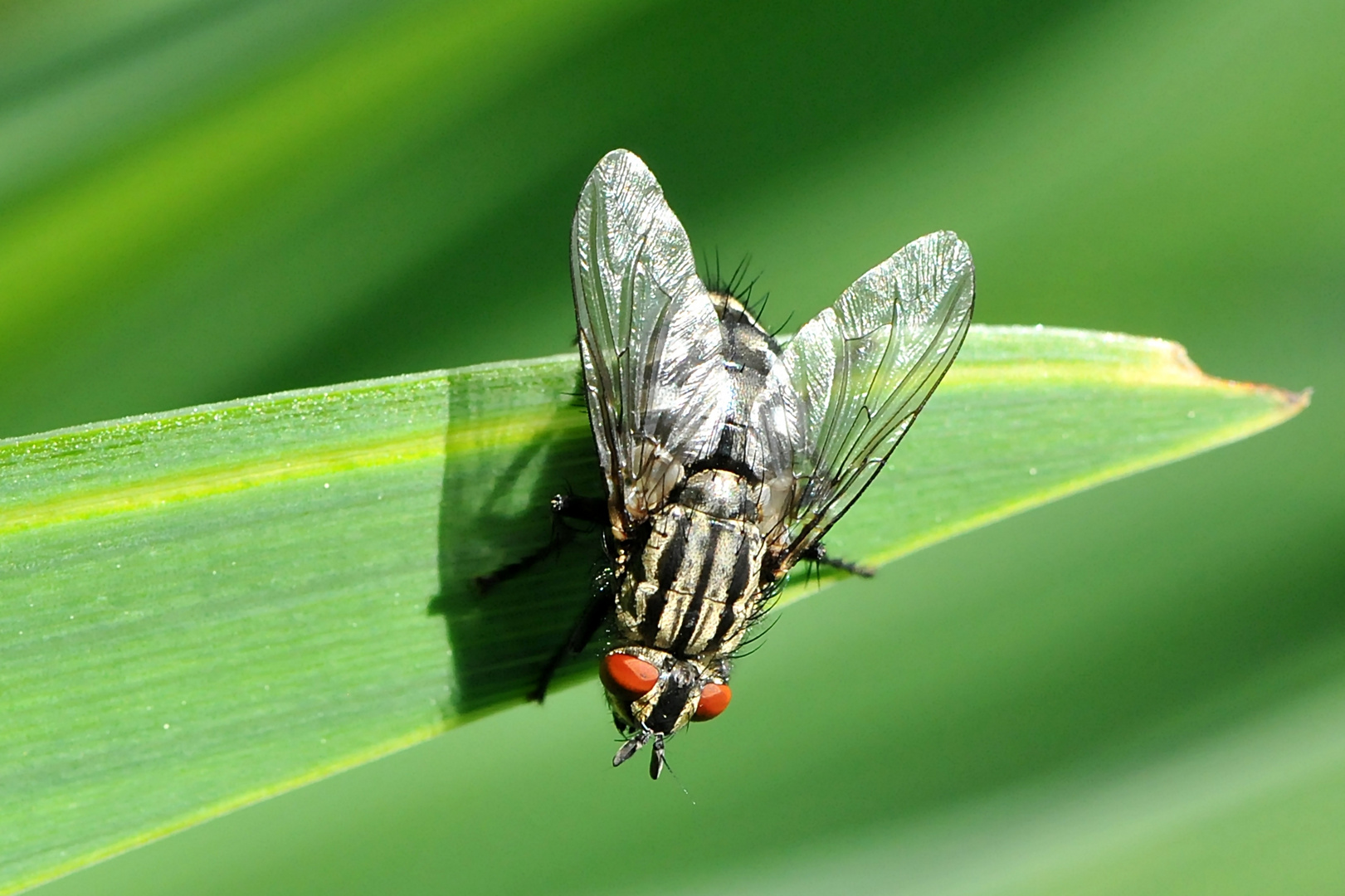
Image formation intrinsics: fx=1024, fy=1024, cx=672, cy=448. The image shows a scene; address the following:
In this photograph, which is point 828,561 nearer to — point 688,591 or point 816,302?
point 688,591

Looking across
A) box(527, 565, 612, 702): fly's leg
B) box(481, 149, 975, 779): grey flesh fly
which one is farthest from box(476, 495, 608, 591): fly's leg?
box(527, 565, 612, 702): fly's leg

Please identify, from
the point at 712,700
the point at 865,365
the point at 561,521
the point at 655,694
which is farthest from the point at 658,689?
the point at 865,365

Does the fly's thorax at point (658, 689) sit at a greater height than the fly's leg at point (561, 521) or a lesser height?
lesser

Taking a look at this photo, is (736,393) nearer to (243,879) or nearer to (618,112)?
(618,112)

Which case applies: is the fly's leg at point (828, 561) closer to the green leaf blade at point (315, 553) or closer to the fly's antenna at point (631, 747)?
the green leaf blade at point (315, 553)

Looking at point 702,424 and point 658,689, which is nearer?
point 658,689

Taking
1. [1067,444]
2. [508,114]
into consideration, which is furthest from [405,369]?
[1067,444]

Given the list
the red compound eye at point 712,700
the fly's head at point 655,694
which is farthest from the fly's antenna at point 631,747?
the red compound eye at point 712,700
